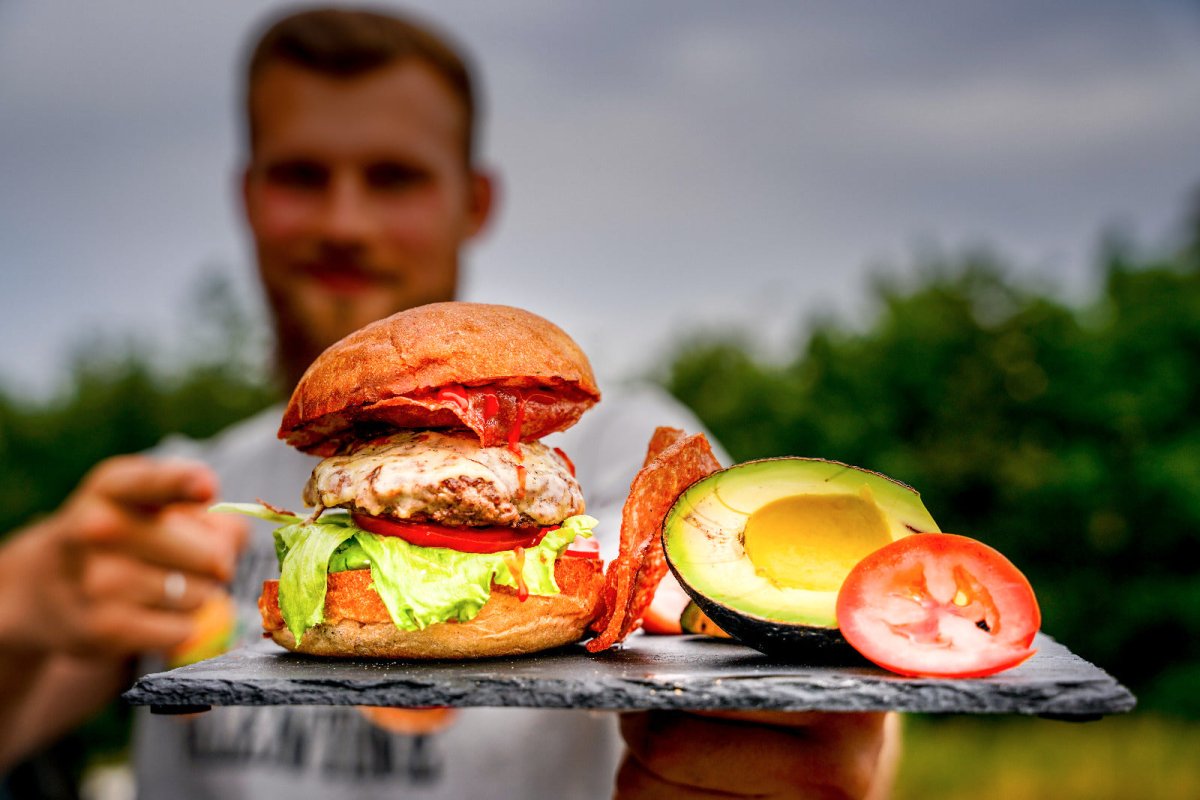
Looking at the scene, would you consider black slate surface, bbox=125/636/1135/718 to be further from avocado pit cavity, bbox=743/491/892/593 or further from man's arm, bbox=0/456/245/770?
man's arm, bbox=0/456/245/770

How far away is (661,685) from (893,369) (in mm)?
7330

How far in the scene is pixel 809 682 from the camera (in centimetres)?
199

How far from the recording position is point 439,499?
2436 mm

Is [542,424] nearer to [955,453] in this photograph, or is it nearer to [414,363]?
[414,363]

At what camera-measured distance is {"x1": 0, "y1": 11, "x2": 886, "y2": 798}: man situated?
4.43 meters

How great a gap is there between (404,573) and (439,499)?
0.69 ft

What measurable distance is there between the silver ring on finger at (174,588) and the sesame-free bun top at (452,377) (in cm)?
241

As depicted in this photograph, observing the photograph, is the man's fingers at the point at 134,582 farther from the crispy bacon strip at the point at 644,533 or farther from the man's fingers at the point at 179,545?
the crispy bacon strip at the point at 644,533

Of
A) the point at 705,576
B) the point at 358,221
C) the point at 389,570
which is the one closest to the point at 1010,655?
the point at 705,576

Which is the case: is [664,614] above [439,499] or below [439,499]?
below

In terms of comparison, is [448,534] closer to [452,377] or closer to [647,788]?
[452,377]

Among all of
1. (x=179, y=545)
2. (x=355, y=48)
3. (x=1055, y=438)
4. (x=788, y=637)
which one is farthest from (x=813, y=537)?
(x=1055, y=438)

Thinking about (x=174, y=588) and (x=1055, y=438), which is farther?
(x=1055, y=438)

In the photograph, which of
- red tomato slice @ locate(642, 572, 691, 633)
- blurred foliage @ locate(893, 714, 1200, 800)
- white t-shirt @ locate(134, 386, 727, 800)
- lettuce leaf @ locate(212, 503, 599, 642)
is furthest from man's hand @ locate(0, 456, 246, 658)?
blurred foliage @ locate(893, 714, 1200, 800)
